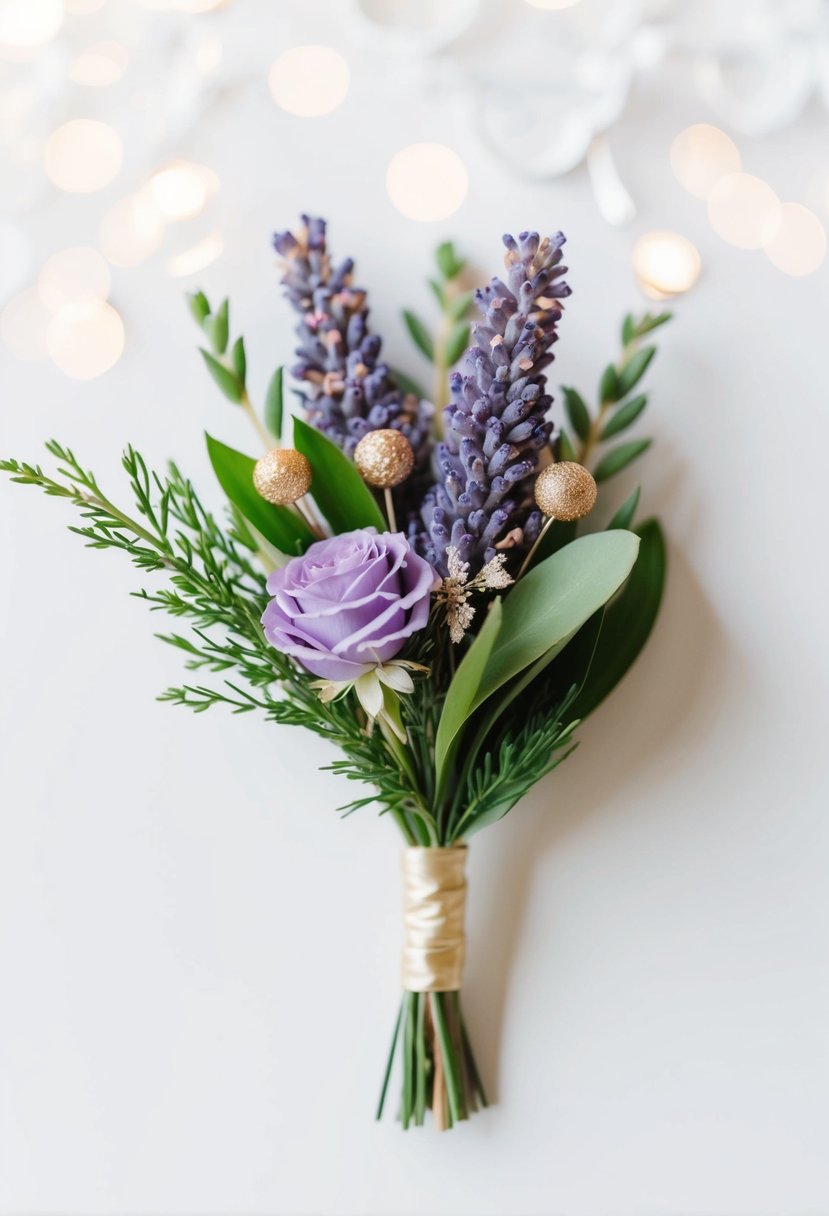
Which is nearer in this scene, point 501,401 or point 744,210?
point 501,401

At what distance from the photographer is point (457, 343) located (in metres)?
0.92

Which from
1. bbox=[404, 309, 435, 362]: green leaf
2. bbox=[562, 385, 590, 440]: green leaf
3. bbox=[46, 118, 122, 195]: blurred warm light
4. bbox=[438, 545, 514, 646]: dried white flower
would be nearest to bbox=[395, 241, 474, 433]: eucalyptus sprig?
bbox=[404, 309, 435, 362]: green leaf

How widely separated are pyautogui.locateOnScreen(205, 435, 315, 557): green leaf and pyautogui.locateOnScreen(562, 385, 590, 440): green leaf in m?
0.27

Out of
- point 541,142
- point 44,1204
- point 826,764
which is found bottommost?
point 44,1204

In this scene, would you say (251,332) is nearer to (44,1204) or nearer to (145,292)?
(145,292)

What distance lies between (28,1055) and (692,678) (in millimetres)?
719

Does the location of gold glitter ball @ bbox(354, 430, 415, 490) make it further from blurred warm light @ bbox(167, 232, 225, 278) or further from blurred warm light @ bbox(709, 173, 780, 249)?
blurred warm light @ bbox(709, 173, 780, 249)

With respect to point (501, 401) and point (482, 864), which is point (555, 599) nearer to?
point (501, 401)

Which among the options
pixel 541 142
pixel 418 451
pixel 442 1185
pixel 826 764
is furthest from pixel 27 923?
pixel 541 142

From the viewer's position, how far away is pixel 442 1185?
2.94 feet

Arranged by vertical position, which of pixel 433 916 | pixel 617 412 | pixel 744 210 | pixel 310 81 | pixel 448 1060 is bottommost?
pixel 448 1060

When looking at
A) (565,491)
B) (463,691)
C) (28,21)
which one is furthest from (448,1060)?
(28,21)

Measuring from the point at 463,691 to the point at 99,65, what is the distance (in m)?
0.74

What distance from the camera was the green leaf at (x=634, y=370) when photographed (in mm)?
896
